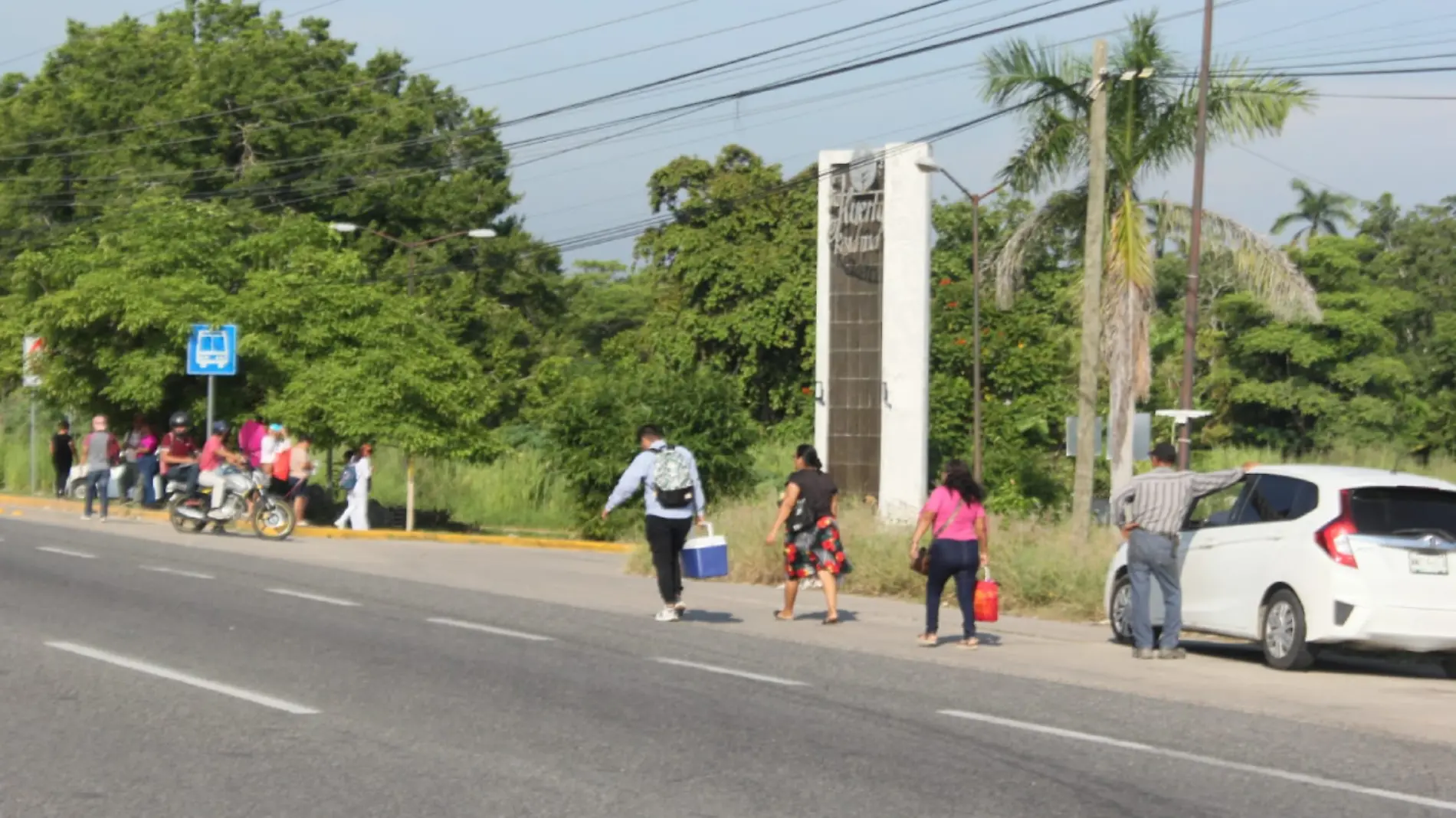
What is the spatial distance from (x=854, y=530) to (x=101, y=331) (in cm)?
1816

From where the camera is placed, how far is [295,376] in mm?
33281

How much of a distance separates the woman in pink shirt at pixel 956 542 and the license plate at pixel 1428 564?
3.52 metres

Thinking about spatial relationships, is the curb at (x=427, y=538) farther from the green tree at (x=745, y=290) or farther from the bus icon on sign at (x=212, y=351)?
the green tree at (x=745, y=290)

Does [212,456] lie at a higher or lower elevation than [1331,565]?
higher

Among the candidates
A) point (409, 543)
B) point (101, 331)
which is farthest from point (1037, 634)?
point (101, 331)

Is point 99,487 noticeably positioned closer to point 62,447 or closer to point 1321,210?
point 62,447

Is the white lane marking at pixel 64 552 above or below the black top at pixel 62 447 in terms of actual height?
below

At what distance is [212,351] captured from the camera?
3178 cm

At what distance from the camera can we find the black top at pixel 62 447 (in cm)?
3719

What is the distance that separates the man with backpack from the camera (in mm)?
16266

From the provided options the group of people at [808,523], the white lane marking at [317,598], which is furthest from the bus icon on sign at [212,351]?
the group of people at [808,523]

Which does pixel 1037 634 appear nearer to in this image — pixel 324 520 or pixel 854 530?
pixel 854 530

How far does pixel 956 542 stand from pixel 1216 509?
7.77ft

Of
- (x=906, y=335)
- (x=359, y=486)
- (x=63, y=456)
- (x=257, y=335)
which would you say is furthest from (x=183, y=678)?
(x=63, y=456)
